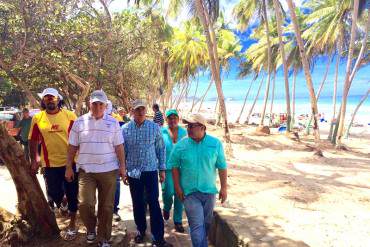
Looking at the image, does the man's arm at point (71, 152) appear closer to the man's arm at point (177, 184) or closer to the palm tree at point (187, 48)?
the man's arm at point (177, 184)

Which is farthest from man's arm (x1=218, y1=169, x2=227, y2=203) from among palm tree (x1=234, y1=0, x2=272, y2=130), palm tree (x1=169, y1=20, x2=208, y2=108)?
palm tree (x1=169, y1=20, x2=208, y2=108)

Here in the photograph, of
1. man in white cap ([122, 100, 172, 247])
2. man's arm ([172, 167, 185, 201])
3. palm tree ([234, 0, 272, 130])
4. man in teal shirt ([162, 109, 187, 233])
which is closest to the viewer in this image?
man's arm ([172, 167, 185, 201])

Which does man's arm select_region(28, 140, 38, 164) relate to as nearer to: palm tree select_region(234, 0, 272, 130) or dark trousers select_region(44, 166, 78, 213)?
dark trousers select_region(44, 166, 78, 213)

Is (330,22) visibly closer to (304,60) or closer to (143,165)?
(304,60)

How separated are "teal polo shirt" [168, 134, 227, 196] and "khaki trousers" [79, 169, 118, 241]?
854 mm

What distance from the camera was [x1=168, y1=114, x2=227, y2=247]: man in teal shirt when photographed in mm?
3334

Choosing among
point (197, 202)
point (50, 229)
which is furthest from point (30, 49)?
point (197, 202)

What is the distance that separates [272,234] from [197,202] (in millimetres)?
918

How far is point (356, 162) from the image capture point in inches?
421

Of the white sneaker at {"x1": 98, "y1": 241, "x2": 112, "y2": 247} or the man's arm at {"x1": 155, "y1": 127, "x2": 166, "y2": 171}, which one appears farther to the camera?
the man's arm at {"x1": 155, "y1": 127, "x2": 166, "y2": 171}

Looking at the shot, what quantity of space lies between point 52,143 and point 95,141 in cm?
79

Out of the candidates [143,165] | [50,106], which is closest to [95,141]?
[143,165]

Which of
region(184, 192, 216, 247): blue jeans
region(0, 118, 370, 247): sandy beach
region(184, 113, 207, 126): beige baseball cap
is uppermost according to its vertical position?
region(184, 113, 207, 126): beige baseball cap

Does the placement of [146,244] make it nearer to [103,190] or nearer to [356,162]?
[103,190]
